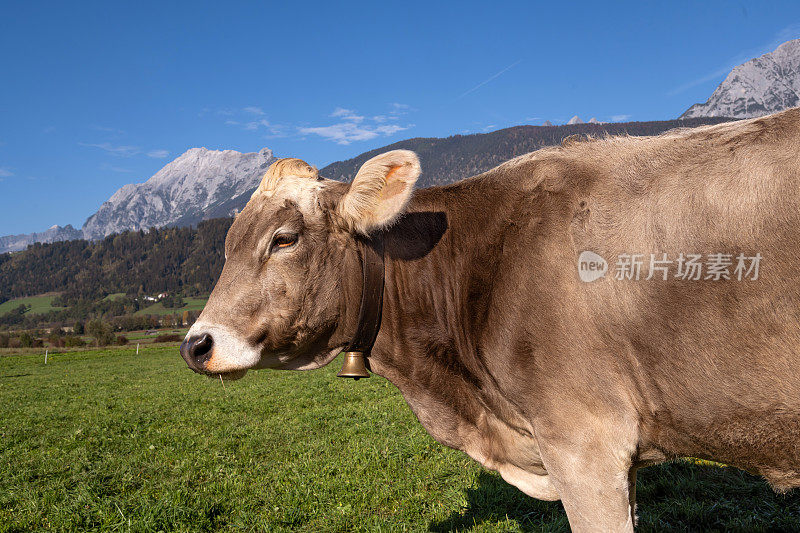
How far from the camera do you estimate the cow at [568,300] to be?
87.2 inches

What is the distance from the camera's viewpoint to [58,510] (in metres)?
6.30

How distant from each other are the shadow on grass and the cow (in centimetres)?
229

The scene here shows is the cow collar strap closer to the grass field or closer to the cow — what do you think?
the cow

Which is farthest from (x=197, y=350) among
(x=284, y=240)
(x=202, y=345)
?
(x=284, y=240)

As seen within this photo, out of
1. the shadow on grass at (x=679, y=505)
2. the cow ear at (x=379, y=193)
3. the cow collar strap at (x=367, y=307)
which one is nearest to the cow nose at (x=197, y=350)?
the cow collar strap at (x=367, y=307)

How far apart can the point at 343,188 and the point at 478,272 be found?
1074mm

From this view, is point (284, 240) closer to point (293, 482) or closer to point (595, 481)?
point (595, 481)

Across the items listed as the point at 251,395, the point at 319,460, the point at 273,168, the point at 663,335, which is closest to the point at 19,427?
the point at 251,395

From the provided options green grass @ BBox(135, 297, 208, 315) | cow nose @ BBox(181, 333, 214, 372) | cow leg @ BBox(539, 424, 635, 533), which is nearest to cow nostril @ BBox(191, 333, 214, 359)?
cow nose @ BBox(181, 333, 214, 372)

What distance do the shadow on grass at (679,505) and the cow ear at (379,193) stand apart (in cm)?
378

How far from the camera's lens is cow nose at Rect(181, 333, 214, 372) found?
2.84 m

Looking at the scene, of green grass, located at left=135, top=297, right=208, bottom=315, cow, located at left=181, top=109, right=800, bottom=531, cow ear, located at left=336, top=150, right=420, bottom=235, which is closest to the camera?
cow, located at left=181, top=109, right=800, bottom=531

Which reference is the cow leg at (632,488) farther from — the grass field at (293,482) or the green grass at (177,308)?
the green grass at (177,308)

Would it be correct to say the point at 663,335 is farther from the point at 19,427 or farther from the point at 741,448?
the point at 19,427
